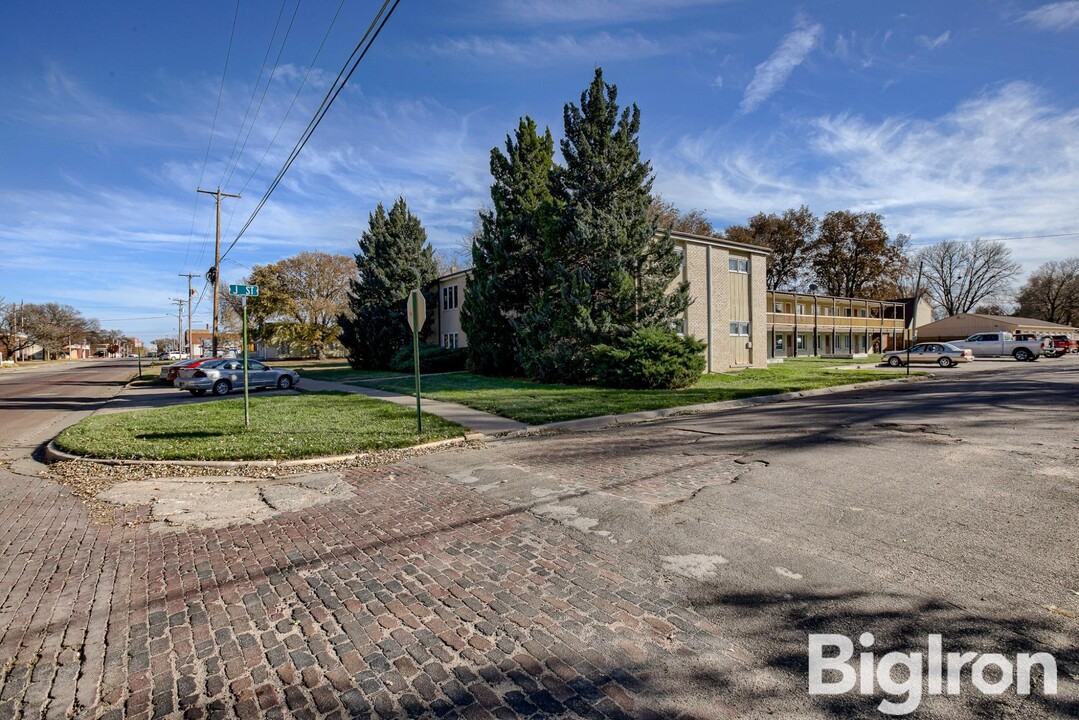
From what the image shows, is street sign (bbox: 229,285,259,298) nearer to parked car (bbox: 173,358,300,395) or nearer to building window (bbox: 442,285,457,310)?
parked car (bbox: 173,358,300,395)

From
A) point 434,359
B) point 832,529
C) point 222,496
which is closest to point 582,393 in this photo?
point 222,496

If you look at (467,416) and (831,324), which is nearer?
(467,416)

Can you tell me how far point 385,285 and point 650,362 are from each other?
2206cm

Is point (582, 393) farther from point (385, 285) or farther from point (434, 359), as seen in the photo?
point (385, 285)

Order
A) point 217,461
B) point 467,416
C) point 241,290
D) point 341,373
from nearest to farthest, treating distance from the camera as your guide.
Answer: point 217,461
point 241,290
point 467,416
point 341,373

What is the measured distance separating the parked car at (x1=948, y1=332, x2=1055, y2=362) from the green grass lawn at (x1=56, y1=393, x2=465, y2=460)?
44787 millimetres

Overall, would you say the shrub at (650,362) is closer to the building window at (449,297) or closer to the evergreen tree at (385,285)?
the building window at (449,297)

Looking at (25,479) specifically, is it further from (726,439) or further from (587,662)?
(726,439)

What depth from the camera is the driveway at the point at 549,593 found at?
279cm

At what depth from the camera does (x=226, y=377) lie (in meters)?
21.9

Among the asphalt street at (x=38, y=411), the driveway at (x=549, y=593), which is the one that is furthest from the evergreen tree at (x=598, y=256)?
the asphalt street at (x=38, y=411)

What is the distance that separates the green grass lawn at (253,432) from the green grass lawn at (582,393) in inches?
86.8

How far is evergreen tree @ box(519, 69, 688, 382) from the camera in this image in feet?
63.8

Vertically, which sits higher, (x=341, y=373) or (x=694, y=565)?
(x=341, y=373)
